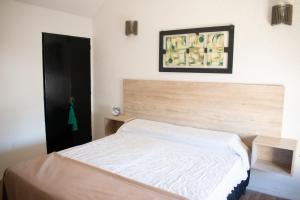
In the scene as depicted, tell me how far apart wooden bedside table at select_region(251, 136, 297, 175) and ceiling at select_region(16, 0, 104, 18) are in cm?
299

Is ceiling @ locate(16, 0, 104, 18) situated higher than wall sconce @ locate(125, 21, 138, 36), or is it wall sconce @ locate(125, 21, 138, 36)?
ceiling @ locate(16, 0, 104, 18)

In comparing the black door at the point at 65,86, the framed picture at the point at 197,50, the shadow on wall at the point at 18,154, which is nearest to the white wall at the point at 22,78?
the shadow on wall at the point at 18,154

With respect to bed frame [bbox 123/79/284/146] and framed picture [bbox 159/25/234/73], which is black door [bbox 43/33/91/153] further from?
framed picture [bbox 159/25/234/73]

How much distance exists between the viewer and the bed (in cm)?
175

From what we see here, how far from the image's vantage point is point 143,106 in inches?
137

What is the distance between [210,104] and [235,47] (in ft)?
2.35

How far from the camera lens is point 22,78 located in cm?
313

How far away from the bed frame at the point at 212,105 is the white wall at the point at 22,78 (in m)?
1.27

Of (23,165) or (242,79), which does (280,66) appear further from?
(23,165)

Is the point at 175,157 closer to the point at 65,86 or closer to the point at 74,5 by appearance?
the point at 65,86

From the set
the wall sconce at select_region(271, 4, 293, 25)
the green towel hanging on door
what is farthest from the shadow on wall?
the wall sconce at select_region(271, 4, 293, 25)

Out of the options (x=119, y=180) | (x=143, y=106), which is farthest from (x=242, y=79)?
(x=119, y=180)

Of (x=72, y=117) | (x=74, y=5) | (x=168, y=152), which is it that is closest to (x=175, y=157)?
(x=168, y=152)

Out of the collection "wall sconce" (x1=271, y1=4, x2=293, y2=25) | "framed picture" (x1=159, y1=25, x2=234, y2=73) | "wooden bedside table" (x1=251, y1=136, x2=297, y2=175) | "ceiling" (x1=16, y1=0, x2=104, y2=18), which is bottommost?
"wooden bedside table" (x1=251, y1=136, x2=297, y2=175)
